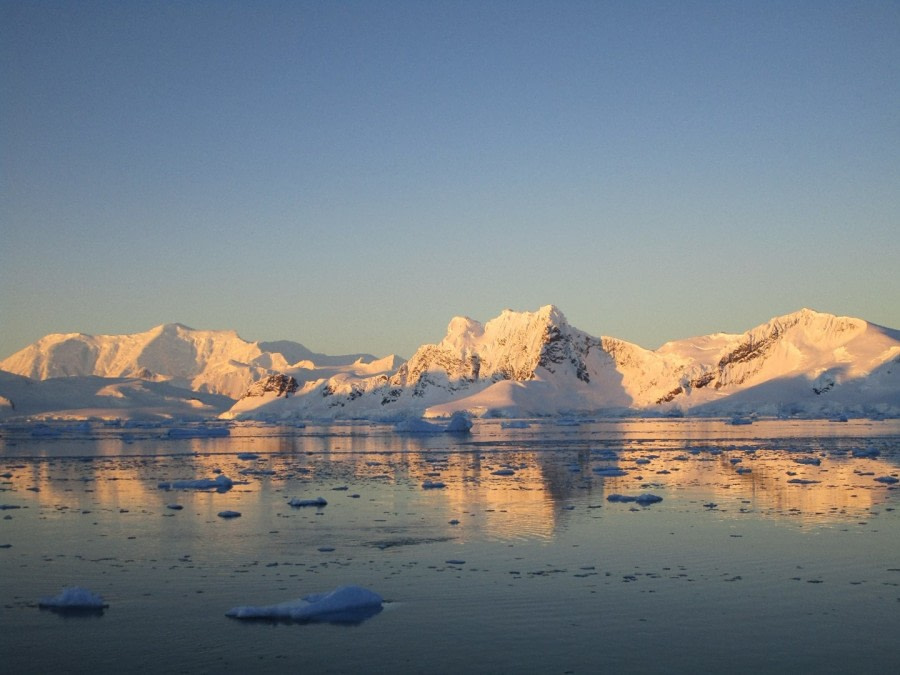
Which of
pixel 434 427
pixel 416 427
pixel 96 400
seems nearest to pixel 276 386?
pixel 96 400

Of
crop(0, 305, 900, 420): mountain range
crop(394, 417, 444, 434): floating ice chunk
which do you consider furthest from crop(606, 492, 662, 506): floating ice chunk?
crop(0, 305, 900, 420): mountain range

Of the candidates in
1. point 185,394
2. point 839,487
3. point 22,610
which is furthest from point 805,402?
point 185,394

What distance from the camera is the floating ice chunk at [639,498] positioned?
19.8 metres

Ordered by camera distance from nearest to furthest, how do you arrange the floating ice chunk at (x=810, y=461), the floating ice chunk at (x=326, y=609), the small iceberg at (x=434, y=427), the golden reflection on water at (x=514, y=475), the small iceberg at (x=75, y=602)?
the floating ice chunk at (x=326, y=609) → the small iceberg at (x=75, y=602) → the golden reflection on water at (x=514, y=475) → the floating ice chunk at (x=810, y=461) → the small iceberg at (x=434, y=427)

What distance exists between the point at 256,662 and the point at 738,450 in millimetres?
30911

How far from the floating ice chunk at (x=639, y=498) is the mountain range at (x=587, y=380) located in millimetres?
69831

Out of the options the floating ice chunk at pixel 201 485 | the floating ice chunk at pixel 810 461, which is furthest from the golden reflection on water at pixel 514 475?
the floating ice chunk at pixel 201 485

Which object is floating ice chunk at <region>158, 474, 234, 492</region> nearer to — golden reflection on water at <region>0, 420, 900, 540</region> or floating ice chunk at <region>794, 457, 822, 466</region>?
golden reflection on water at <region>0, 420, 900, 540</region>

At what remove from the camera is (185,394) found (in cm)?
17988

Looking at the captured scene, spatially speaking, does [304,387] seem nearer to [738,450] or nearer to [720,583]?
[738,450]

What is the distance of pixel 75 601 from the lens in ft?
35.4

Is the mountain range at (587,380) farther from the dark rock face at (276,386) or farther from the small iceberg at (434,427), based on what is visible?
the small iceberg at (434,427)

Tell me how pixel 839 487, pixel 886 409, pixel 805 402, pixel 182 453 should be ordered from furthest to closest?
pixel 805 402 → pixel 886 409 → pixel 182 453 → pixel 839 487

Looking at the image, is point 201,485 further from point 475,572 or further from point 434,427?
point 434,427
